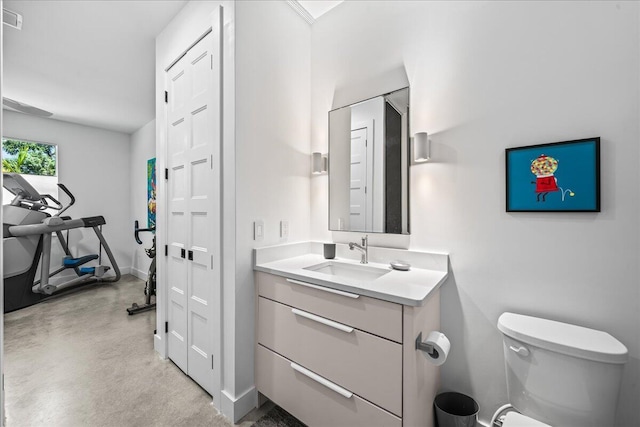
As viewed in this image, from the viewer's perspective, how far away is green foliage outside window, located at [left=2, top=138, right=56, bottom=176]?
13.0ft

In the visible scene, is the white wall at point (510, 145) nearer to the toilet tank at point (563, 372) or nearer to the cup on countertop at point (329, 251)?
the toilet tank at point (563, 372)

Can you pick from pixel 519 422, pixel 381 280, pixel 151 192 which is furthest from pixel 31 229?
pixel 519 422

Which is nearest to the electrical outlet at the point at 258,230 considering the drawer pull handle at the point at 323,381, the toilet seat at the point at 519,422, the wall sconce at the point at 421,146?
the drawer pull handle at the point at 323,381

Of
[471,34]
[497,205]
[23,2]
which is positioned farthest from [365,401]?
[23,2]

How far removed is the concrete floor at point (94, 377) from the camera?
1707 mm

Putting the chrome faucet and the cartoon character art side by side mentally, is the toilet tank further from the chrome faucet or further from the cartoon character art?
the chrome faucet

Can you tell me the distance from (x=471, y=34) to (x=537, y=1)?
0.30 metres

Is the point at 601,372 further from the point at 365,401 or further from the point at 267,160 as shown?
the point at 267,160

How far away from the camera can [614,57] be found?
1.21m

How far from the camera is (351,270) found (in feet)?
6.12

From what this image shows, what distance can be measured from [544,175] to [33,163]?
6114 millimetres

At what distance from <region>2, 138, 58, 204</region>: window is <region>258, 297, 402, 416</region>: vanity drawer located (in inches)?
187

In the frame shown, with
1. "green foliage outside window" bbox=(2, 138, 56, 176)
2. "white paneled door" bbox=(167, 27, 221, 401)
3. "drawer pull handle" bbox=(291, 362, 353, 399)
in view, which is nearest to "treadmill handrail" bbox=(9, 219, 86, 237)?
"green foliage outside window" bbox=(2, 138, 56, 176)

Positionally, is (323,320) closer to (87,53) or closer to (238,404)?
(238,404)
